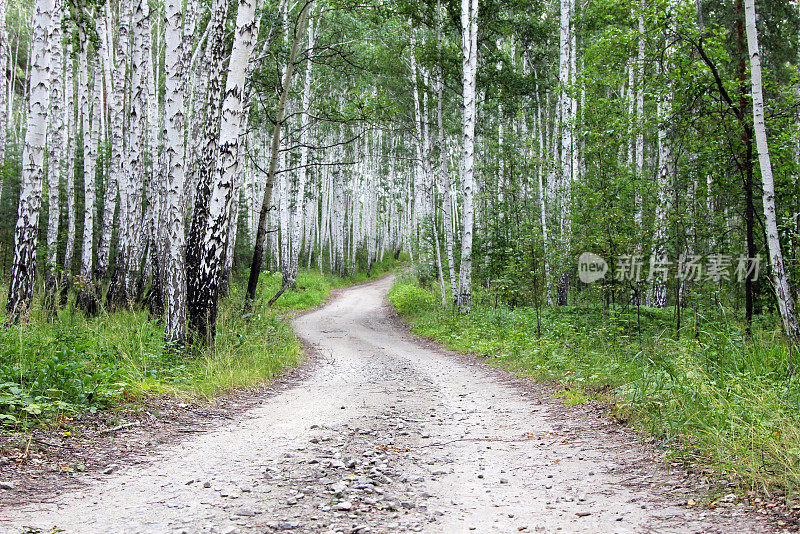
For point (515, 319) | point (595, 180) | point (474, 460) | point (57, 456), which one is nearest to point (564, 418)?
point (474, 460)

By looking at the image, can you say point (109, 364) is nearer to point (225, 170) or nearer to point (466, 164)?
point (225, 170)

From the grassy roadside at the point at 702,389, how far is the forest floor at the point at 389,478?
252mm

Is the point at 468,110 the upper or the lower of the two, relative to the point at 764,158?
upper

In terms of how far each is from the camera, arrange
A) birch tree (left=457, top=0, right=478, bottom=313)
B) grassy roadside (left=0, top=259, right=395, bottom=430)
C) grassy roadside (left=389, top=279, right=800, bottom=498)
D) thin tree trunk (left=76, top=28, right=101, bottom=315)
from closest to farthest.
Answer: grassy roadside (left=389, top=279, right=800, bottom=498)
grassy roadside (left=0, top=259, right=395, bottom=430)
thin tree trunk (left=76, top=28, right=101, bottom=315)
birch tree (left=457, top=0, right=478, bottom=313)

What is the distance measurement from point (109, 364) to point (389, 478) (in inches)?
154

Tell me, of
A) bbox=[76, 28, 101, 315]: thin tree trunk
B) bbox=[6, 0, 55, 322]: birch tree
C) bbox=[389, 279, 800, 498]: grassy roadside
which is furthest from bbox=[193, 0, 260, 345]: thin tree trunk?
bbox=[389, 279, 800, 498]: grassy roadside

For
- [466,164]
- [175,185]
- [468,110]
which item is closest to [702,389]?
[175,185]

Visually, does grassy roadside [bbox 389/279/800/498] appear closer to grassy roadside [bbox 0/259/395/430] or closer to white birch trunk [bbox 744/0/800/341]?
white birch trunk [bbox 744/0/800/341]

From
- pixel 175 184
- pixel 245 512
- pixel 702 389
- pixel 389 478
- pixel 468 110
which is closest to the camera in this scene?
pixel 245 512

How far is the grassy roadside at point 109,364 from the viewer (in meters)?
4.57

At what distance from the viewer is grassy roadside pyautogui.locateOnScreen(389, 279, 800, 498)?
127 inches

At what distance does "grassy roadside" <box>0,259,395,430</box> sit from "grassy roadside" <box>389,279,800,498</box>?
14.8 feet

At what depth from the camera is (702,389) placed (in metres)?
4.29

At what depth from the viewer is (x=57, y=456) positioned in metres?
3.77
